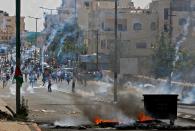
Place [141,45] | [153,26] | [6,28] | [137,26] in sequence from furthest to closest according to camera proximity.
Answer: [6,28]
[137,26]
[153,26]
[141,45]

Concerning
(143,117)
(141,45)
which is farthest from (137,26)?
(143,117)

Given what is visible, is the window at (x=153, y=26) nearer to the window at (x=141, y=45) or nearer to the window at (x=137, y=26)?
the window at (x=137, y=26)

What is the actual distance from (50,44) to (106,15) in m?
23.6

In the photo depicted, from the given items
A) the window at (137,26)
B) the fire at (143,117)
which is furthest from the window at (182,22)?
the fire at (143,117)

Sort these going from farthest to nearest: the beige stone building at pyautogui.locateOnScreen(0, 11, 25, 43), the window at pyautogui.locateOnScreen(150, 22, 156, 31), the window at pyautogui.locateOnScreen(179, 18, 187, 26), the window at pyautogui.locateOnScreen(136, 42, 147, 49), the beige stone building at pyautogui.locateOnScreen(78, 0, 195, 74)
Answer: the beige stone building at pyautogui.locateOnScreen(0, 11, 25, 43) < the window at pyautogui.locateOnScreen(150, 22, 156, 31) < the window at pyautogui.locateOnScreen(136, 42, 147, 49) < the beige stone building at pyautogui.locateOnScreen(78, 0, 195, 74) < the window at pyautogui.locateOnScreen(179, 18, 187, 26)

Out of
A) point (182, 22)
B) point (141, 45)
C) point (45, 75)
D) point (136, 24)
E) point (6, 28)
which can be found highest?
point (6, 28)

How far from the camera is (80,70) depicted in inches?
2702

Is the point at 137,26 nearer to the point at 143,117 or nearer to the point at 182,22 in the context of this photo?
the point at 182,22

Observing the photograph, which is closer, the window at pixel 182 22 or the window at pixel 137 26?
the window at pixel 182 22

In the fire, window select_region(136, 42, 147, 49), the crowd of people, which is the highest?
window select_region(136, 42, 147, 49)

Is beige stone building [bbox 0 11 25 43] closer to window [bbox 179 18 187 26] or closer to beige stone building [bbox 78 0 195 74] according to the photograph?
beige stone building [bbox 78 0 195 74]

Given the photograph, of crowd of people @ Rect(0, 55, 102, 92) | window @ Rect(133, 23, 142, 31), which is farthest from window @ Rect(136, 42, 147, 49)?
crowd of people @ Rect(0, 55, 102, 92)

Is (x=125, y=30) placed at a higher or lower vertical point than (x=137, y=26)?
lower

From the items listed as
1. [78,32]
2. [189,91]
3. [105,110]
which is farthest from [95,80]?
[105,110]
